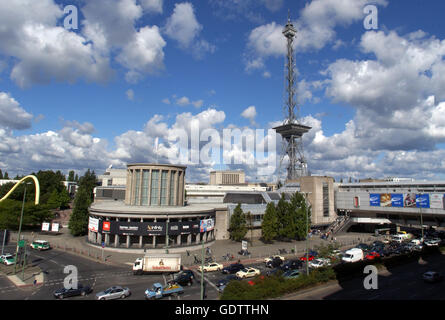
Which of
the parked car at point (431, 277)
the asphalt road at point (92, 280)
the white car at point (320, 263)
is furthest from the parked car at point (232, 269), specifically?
the parked car at point (431, 277)

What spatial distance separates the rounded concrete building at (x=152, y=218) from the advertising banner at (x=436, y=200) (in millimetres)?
56411

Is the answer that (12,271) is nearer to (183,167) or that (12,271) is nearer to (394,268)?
(183,167)

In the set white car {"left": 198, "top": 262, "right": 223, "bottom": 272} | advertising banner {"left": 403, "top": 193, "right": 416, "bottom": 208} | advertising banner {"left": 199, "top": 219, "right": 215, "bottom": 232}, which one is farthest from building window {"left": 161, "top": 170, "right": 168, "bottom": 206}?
advertising banner {"left": 403, "top": 193, "right": 416, "bottom": 208}

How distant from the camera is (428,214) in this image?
75938 millimetres

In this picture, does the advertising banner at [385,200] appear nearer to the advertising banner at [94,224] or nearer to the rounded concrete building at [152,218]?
the rounded concrete building at [152,218]

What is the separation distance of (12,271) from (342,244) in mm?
65110

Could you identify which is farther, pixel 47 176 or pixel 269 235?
pixel 47 176

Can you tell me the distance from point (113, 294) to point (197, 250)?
93.7 ft

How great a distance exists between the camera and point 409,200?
77.4 metres

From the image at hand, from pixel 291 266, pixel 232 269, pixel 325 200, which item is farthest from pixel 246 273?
pixel 325 200

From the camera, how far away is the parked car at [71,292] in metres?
31.7

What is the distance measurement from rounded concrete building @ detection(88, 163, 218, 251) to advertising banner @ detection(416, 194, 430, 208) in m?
54.5
